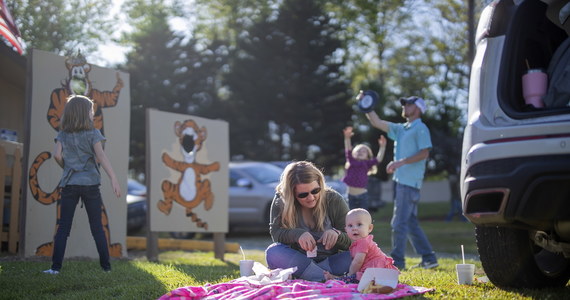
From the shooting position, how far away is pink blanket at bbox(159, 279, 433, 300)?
3.91 m

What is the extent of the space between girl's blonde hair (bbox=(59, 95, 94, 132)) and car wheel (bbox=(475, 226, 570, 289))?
3.61 m

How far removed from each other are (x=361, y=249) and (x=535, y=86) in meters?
1.53

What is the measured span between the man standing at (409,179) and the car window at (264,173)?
6732 millimetres

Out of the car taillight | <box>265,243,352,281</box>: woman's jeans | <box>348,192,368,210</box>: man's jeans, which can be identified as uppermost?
the car taillight

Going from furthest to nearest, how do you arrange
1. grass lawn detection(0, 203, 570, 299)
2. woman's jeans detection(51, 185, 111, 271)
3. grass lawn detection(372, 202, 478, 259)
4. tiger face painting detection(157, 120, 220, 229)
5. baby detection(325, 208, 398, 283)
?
1. grass lawn detection(372, 202, 478, 259)
2. tiger face painting detection(157, 120, 220, 229)
3. woman's jeans detection(51, 185, 111, 271)
4. baby detection(325, 208, 398, 283)
5. grass lawn detection(0, 203, 570, 299)

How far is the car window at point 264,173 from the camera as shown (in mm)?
13844

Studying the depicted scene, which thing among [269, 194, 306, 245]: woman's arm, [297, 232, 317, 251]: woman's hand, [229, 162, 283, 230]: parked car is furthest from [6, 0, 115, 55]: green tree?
[297, 232, 317, 251]: woman's hand

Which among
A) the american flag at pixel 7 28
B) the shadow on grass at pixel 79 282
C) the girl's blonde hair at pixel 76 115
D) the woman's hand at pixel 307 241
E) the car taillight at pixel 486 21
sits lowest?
the shadow on grass at pixel 79 282

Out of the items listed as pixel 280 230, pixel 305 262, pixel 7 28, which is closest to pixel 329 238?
pixel 305 262

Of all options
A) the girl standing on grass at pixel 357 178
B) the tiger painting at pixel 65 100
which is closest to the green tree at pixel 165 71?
the tiger painting at pixel 65 100

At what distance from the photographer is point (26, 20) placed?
62.8 ft

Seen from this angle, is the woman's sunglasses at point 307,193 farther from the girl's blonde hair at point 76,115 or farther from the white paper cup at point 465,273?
the girl's blonde hair at point 76,115

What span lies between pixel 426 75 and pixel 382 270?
1087 inches

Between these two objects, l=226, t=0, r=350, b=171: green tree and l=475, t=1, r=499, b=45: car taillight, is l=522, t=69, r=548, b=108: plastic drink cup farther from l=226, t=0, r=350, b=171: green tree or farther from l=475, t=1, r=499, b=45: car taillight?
l=226, t=0, r=350, b=171: green tree
